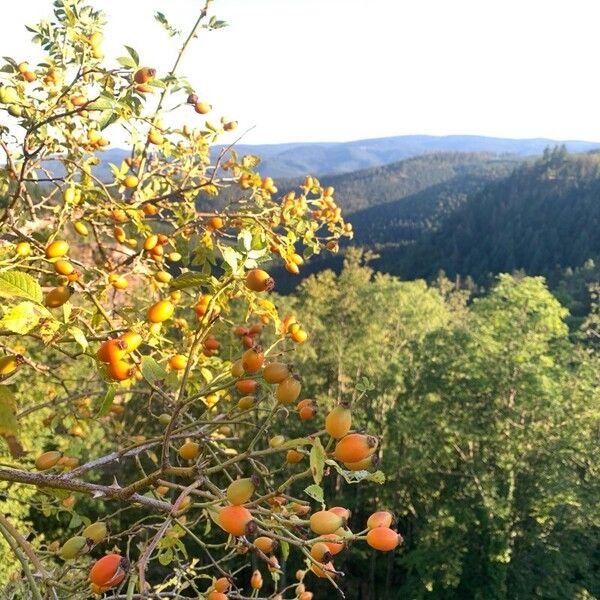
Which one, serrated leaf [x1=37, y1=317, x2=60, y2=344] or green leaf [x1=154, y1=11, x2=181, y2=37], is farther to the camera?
green leaf [x1=154, y1=11, x2=181, y2=37]

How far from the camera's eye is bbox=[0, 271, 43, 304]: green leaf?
1127mm

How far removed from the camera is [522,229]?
110m

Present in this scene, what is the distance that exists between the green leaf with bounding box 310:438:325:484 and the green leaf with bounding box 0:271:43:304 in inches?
25.7

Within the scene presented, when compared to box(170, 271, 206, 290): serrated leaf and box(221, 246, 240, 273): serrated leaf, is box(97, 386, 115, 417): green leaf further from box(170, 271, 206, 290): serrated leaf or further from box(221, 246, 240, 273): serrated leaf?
box(221, 246, 240, 273): serrated leaf

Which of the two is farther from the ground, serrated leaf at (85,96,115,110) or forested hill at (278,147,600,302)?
serrated leaf at (85,96,115,110)

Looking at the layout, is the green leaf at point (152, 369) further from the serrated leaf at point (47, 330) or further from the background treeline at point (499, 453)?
the background treeline at point (499, 453)

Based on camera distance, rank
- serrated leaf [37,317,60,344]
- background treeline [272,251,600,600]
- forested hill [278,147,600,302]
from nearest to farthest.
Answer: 1. serrated leaf [37,317,60,344]
2. background treeline [272,251,600,600]
3. forested hill [278,147,600,302]

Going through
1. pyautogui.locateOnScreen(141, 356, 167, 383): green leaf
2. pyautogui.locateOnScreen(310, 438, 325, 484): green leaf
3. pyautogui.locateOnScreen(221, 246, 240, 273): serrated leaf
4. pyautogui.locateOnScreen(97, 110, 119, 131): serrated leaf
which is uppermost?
pyautogui.locateOnScreen(97, 110, 119, 131): serrated leaf

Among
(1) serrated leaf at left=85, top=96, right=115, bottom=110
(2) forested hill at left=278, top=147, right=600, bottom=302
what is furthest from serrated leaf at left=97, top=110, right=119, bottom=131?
(2) forested hill at left=278, top=147, right=600, bottom=302

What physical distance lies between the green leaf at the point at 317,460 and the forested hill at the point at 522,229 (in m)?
94.3

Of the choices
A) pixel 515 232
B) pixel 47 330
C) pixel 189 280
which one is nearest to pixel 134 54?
pixel 47 330

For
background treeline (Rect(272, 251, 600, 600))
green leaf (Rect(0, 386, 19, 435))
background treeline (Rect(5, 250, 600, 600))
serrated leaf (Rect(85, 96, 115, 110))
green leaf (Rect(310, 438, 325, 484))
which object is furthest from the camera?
background treeline (Rect(272, 251, 600, 600))

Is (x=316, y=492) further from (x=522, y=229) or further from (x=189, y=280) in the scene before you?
(x=522, y=229)

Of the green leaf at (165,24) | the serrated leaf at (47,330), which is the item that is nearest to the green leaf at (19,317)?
the serrated leaf at (47,330)
